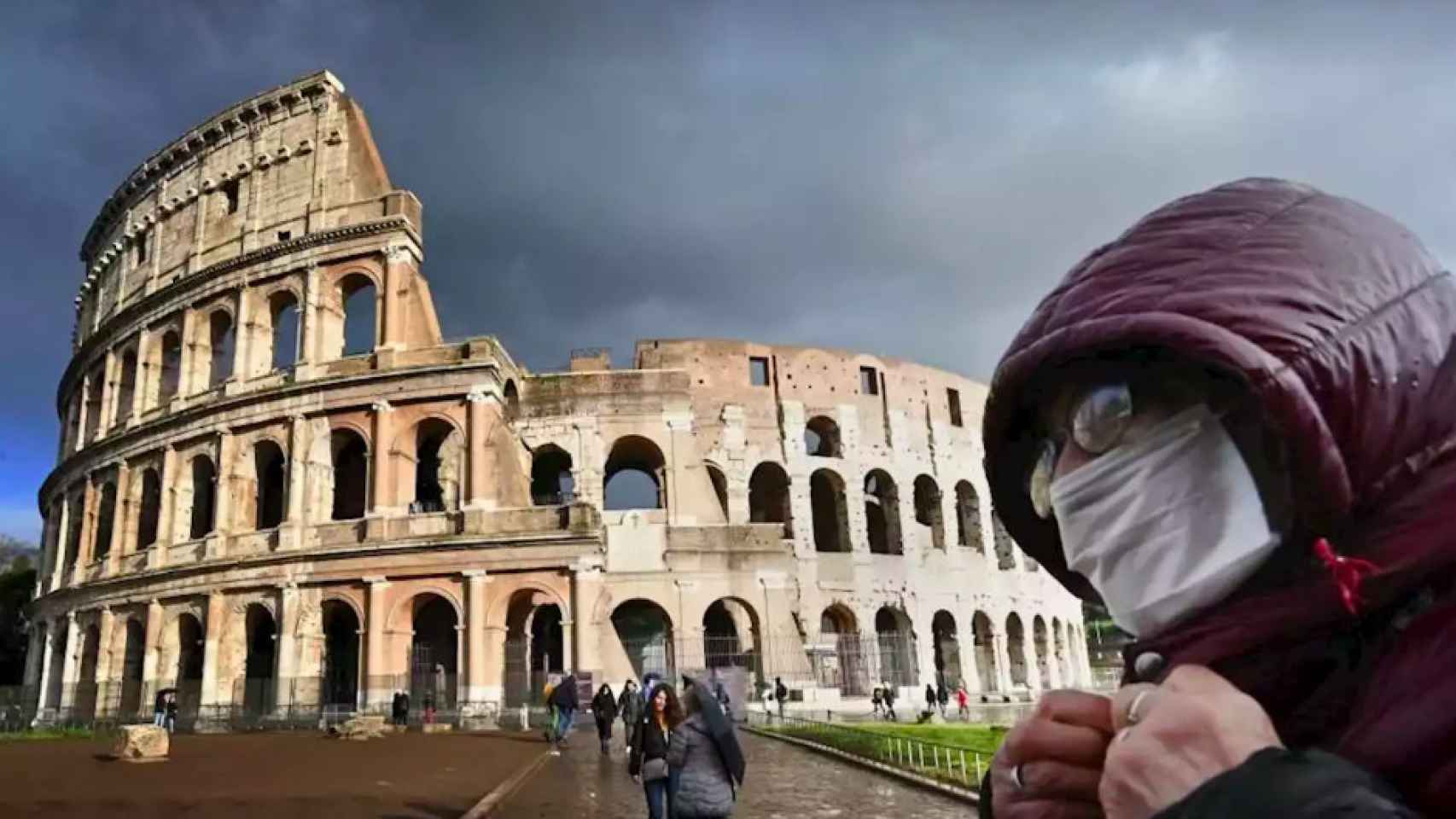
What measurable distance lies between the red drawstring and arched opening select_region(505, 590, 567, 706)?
848 inches

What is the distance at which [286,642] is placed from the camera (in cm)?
2197

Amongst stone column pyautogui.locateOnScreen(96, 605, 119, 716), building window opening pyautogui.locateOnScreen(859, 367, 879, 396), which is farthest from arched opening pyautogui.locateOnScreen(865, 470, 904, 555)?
stone column pyautogui.locateOnScreen(96, 605, 119, 716)

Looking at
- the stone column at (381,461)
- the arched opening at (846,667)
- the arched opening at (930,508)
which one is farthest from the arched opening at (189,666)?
the arched opening at (930,508)

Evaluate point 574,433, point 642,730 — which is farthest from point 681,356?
point 642,730

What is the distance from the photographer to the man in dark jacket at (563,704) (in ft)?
54.0

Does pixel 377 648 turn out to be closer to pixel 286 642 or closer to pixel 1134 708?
pixel 286 642

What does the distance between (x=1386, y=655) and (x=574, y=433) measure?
25.0 meters

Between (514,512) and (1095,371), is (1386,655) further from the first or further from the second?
(514,512)

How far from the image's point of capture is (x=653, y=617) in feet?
91.8

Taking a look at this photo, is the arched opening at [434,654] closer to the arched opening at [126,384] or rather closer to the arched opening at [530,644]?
the arched opening at [530,644]

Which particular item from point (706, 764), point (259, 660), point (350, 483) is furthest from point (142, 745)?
point (706, 764)

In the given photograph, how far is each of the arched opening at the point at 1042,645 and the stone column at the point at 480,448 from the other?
1914 cm

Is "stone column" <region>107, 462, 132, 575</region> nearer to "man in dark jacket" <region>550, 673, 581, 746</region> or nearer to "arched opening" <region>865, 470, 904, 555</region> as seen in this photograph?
"man in dark jacket" <region>550, 673, 581, 746</region>

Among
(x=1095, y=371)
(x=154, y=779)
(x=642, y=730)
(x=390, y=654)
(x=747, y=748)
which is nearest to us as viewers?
(x=1095, y=371)
